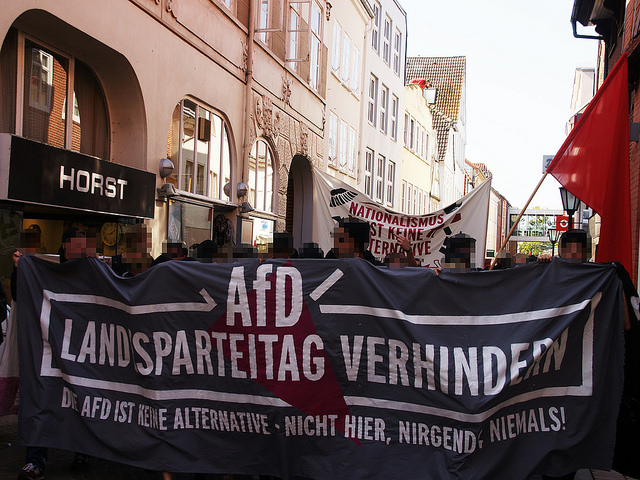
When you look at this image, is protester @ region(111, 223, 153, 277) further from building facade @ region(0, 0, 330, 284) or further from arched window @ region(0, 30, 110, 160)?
arched window @ region(0, 30, 110, 160)

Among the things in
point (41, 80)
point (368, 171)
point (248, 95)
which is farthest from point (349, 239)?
point (368, 171)

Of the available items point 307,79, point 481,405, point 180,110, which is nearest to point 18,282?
point 481,405

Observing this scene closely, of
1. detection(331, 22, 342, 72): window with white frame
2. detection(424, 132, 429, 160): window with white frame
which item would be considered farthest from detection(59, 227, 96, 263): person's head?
detection(424, 132, 429, 160): window with white frame

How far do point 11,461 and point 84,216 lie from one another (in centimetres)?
532

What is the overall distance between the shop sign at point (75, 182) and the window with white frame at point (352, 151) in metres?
16.0

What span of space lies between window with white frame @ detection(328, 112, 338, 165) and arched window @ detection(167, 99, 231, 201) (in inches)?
330

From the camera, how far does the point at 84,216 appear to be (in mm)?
10891

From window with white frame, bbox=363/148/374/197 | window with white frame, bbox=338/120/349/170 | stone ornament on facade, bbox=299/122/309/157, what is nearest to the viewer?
stone ornament on facade, bbox=299/122/309/157

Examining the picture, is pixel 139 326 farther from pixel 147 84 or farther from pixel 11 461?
pixel 147 84

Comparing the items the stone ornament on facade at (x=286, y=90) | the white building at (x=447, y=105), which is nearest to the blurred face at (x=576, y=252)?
the stone ornament on facade at (x=286, y=90)

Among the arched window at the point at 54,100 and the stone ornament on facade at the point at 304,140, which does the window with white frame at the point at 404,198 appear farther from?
the arched window at the point at 54,100

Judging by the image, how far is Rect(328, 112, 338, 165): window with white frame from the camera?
23.8m

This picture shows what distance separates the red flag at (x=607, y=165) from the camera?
5535mm

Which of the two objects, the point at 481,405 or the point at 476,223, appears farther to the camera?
the point at 476,223
